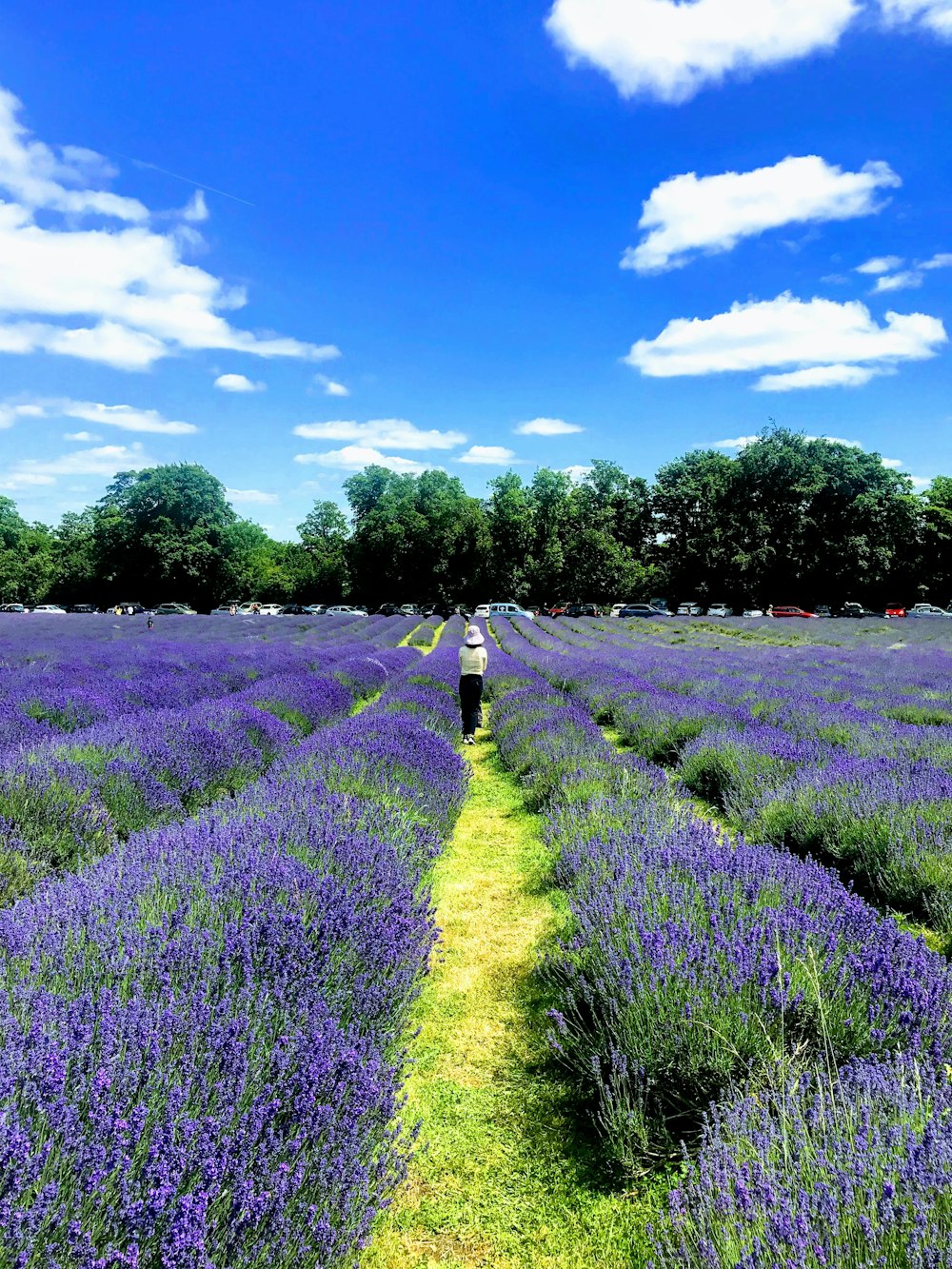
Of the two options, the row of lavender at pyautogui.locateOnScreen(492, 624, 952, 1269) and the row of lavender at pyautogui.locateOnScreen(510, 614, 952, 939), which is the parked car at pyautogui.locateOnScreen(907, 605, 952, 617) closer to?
the row of lavender at pyautogui.locateOnScreen(510, 614, 952, 939)

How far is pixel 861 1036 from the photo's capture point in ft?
7.17

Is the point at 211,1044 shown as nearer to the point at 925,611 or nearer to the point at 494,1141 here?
the point at 494,1141

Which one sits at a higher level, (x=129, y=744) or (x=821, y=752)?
(x=129, y=744)

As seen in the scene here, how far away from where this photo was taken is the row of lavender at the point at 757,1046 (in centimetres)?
139

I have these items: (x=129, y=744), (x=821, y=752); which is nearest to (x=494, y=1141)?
(x=129, y=744)

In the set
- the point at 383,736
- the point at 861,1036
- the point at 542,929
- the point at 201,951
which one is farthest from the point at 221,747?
the point at 861,1036

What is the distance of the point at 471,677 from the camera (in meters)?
8.50

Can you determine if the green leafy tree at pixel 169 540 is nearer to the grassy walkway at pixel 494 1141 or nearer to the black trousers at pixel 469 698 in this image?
the black trousers at pixel 469 698

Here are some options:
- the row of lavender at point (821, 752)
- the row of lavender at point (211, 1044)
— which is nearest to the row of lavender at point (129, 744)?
the row of lavender at point (211, 1044)

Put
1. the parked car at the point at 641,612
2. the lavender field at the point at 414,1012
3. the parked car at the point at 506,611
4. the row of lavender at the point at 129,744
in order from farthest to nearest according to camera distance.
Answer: the parked car at the point at 641,612, the parked car at the point at 506,611, the row of lavender at the point at 129,744, the lavender field at the point at 414,1012

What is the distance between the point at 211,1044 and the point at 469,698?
7.09 m

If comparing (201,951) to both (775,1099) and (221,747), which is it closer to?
(775,1099)

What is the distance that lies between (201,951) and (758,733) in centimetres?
568

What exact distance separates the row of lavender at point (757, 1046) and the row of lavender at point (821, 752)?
118 centimetres
